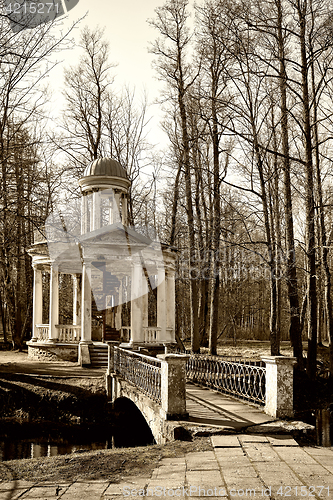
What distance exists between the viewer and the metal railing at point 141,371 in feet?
31.5

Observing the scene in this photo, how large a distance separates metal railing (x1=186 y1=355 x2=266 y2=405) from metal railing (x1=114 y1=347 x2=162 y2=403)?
1.53 meters

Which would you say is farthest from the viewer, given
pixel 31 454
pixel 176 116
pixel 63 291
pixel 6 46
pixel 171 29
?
pixel 63 291

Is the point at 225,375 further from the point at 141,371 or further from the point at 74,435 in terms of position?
the point at 74,435

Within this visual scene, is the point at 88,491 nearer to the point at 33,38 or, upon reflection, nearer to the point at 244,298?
the point at 33,38

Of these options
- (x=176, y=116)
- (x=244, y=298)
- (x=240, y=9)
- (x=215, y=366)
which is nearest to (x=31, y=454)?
(x=215, y=366)

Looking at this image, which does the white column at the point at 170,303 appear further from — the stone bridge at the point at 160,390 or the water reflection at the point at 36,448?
the water reflection at the point at 36,448

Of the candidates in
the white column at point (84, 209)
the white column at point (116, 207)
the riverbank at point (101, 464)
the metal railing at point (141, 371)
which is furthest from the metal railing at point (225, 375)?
the white column at point (84, 209)

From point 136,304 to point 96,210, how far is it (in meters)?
5.11

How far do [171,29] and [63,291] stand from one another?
809 inches

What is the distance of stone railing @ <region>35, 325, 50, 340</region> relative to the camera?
21.9 metres

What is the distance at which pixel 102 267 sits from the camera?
22.2 metres

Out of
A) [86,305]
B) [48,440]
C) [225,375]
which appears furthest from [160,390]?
[86,305]

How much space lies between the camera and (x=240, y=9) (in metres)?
14.4

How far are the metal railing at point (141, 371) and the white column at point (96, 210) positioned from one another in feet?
27.0
